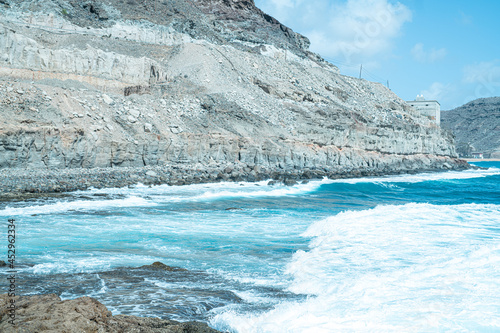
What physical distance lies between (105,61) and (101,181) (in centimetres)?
1501

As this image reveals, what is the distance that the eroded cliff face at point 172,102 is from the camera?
2252 cm

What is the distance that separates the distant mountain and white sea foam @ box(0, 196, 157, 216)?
11842cm

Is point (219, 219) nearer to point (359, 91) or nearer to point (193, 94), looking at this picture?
point (193, 94)

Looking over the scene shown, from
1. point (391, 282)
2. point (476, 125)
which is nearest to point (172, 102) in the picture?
point (391, 282)

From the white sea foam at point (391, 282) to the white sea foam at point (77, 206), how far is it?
8.24m

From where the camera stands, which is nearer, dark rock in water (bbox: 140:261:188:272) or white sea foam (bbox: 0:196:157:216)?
dark rock in water (bbox: 140:261:188:272)

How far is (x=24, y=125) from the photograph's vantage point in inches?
803

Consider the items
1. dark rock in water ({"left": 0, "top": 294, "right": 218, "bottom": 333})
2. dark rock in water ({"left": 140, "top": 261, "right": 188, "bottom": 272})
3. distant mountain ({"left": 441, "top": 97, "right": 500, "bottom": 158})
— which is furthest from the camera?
distant mountain ({"left": 441, "top": 97, "right": 500, "bottom": 158})

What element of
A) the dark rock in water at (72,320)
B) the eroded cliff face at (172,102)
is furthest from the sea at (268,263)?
the eroded cliff face at (172,102)

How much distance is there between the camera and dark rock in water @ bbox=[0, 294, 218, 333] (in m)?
3.52

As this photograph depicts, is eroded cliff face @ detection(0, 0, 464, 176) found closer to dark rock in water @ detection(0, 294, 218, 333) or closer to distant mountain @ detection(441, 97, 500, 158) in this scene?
dark rock in water @ detection(0, 294, 218, 333)

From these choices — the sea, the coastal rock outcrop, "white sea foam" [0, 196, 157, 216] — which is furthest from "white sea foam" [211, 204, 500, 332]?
the coastal rock outcrop

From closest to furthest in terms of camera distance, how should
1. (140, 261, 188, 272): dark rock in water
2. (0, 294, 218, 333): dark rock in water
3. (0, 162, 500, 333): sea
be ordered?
Answer: 1. (0, 294, 218, 333): dark rock in water
2. (0, 162, 500, 333): sea
3. (140, 261, 188, 272): dark rock in water

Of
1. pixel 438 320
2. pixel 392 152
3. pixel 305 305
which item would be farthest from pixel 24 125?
pixel 392 152
